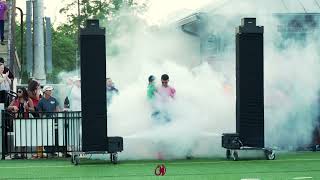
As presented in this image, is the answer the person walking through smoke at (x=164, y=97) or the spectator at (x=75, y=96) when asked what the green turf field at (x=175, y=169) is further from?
the spectator at (x=75, y=96)

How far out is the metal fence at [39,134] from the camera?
16.5m

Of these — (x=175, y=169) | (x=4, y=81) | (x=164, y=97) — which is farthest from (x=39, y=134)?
(x=175, y=169)

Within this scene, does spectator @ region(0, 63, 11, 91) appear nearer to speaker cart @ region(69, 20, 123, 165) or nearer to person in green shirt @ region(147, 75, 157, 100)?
person in green shirt @ region(147, 75, 157, 100)

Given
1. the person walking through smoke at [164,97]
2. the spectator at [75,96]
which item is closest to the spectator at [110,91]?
the spectator at [75,96]

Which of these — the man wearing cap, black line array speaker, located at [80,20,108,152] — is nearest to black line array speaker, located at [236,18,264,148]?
black line array speaker, located at [80,20,108,152]

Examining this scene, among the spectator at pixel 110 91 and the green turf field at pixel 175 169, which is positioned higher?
the spectator at pixel 110 91

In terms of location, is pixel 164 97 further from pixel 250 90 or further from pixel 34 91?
pixel 34 91

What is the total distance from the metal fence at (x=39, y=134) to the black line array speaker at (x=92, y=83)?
5.98 feet

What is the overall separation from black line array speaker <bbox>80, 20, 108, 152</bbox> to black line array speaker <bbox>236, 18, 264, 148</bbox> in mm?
2751

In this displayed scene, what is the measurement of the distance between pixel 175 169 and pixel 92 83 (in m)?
2.55

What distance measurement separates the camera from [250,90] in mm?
15648

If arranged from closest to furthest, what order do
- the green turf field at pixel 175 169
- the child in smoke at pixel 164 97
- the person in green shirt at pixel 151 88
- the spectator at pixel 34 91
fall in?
the green turf field at pixel 175 169, the child in smoke at pixel 164 97, the person in green shirt at pixel 151 88, the spectator at pixel 34 91

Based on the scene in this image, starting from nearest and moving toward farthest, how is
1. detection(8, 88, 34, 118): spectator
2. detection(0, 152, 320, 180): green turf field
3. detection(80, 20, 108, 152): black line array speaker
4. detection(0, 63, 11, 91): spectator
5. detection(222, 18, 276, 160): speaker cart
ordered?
1. detection(0, 152, 320, 180): green turf field
2. detection(80, 20, 108, 152): black line array speaker
3. detection(222, 18, 276, 160): speaker cart
4. detection(8, 88, 34, 118): spectator
5. detection(0, 63, 11, 91): spectator

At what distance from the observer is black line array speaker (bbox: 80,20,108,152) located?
1488 centimetres
